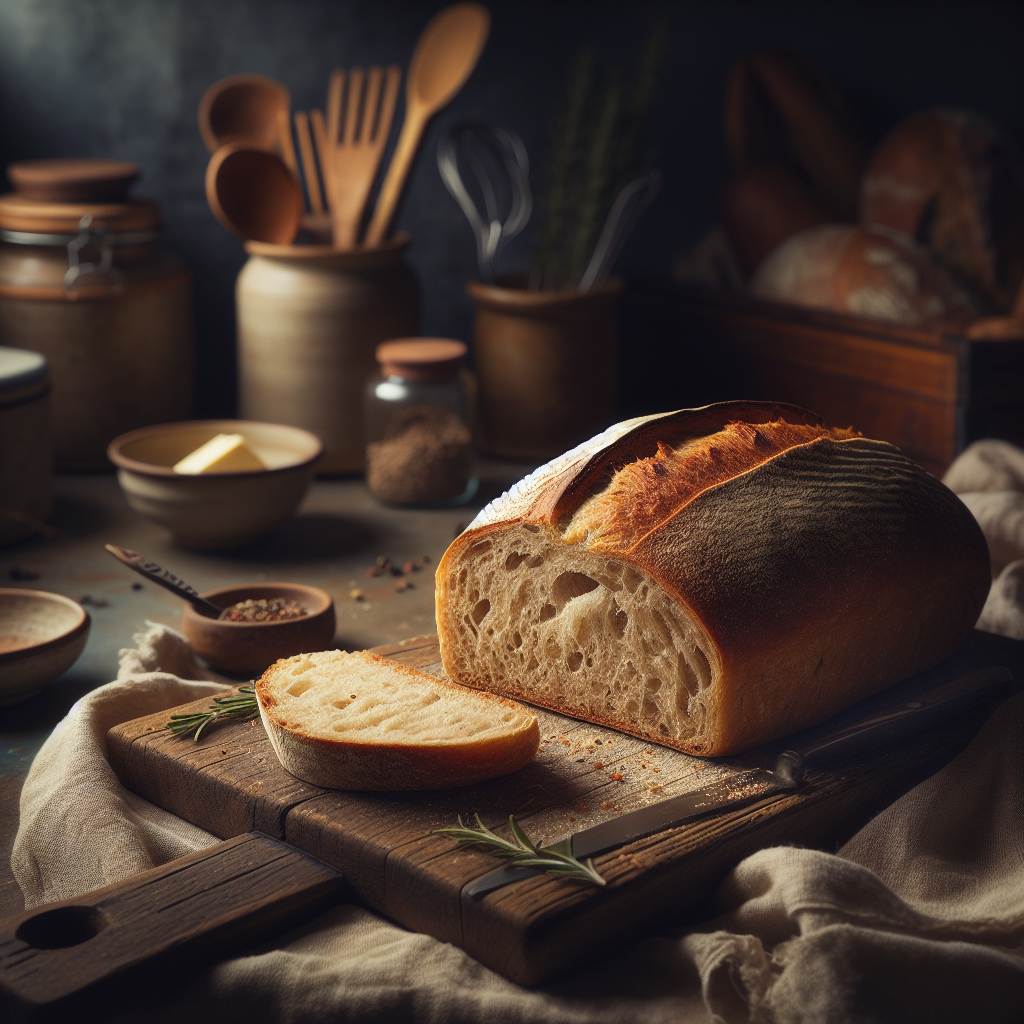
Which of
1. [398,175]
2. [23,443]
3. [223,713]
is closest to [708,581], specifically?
[223,713]

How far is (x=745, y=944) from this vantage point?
880 millimetres

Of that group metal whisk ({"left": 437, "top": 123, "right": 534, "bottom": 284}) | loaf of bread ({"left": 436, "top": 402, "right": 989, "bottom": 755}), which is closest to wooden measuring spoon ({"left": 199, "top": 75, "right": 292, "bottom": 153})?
metal whisk ({"left": 437, "top": 123, "right": 534, "bottom": 284})

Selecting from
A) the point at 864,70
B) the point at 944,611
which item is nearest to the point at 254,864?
the point at 944,611

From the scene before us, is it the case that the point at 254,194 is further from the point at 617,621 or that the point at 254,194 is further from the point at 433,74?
the point at 617,621

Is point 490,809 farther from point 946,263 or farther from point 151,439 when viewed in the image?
point 946,263

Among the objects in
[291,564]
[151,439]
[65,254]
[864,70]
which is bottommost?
[291,564]

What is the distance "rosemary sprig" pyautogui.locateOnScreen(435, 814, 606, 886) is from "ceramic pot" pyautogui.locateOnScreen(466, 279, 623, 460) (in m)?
1.50

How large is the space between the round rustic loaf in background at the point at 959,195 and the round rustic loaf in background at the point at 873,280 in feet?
0.21

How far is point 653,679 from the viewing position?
114 centimetres

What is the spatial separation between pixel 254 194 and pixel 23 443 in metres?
0.62

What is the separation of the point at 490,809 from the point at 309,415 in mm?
1402

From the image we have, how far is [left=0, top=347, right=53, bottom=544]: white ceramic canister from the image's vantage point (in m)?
1.92

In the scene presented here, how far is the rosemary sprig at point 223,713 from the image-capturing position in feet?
3.86

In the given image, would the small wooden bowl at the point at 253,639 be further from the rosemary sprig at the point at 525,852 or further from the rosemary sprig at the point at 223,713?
the rosemary sprig at the point at 525,852
